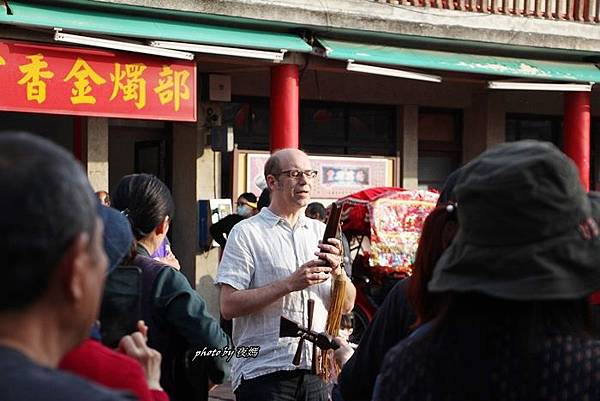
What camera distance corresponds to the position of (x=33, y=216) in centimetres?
166

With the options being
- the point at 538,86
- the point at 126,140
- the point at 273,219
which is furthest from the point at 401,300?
the point at 538,86

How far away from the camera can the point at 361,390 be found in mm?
3492

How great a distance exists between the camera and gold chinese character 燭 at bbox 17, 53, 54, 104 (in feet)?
33.1

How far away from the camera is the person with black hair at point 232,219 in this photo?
10.9 meters

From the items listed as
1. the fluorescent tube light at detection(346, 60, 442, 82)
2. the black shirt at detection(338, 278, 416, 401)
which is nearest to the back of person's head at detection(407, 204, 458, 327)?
the black shirt at detection(338, 278, 416, 401)

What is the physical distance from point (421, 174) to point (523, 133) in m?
1.93

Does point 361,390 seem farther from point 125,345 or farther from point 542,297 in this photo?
point 542,297

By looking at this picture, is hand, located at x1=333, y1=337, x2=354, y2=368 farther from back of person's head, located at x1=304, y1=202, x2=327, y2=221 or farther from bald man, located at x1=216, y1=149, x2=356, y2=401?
back of person's head, located at x1=304, y1=202, x2=327, y2=221

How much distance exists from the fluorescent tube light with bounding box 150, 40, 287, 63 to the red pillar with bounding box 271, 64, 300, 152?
0.95 feet

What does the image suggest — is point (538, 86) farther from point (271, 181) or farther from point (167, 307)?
point (167, 307)

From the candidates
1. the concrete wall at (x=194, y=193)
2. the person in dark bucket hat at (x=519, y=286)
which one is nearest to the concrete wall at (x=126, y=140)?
the concrete wall at (x=194, y=193)

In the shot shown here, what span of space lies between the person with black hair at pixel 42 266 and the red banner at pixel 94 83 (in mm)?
8524

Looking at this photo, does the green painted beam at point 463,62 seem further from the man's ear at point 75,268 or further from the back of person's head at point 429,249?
the man's ear at point 75,268

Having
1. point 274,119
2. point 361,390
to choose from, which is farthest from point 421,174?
point 361,390
